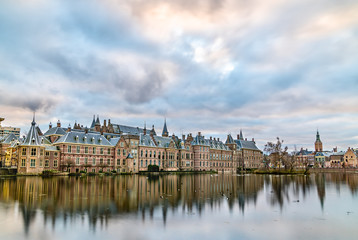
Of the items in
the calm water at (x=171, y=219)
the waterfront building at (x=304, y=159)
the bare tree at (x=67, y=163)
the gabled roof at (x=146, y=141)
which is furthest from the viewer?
the waterfront building at (x=304, y=159)

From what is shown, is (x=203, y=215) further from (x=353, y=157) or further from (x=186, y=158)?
(x=353, y=157)

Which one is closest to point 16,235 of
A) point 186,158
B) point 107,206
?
point 107,206

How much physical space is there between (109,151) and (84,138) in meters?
7.25

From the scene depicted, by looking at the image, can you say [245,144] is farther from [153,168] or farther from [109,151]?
[109,151]

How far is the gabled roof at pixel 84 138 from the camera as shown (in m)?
63.4

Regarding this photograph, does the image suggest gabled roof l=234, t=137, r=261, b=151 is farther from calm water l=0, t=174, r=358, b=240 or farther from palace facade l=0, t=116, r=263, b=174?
calm water l=0, t=174, r=358, b=240

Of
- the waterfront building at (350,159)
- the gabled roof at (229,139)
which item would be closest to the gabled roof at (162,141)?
the gabled roof at (229,139)

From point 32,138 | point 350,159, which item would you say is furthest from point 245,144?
point 32,138

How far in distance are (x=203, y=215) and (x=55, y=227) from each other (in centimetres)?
749

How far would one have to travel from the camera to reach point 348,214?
16.9 meters

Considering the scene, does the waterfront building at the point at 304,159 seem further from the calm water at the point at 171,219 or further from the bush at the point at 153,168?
the calm water at the point at 171,219

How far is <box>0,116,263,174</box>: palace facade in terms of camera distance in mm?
56434

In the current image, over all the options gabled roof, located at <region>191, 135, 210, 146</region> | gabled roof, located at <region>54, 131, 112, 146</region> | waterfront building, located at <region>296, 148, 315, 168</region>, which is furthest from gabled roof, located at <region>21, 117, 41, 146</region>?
waterfront building, located at <region>296, 148, 315, 168</region>

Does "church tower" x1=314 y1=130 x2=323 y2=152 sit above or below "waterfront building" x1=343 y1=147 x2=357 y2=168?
above
